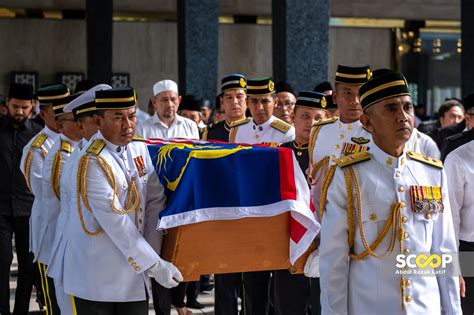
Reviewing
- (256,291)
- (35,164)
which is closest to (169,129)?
(35,164)

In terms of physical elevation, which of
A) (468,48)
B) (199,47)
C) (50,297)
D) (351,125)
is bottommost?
(50,297)

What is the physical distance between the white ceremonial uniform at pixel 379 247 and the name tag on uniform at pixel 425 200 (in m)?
0.02

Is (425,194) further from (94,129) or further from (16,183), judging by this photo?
(16,183)

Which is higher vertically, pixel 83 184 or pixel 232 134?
pixel 232 134

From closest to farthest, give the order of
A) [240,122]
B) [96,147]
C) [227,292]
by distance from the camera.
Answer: [96,147]
[227,292]
[240,122]

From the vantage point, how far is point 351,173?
3562 millimetres

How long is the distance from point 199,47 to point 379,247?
11264 mm

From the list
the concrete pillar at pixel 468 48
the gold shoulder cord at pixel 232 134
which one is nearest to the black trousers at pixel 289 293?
the gold shoulder cord at pixel 232 134

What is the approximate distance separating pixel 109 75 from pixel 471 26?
651cm

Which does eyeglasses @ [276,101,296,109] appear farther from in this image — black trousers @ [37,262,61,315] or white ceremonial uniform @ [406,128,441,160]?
black trousers @ [37,262,61,315]

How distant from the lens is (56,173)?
19.2 ft

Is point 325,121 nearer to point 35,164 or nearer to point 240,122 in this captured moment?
point 240,122

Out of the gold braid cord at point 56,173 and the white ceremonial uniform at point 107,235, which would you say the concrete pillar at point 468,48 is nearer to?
the gold braid cord at point 56,173

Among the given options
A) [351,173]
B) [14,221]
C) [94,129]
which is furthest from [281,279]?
[14,221]
